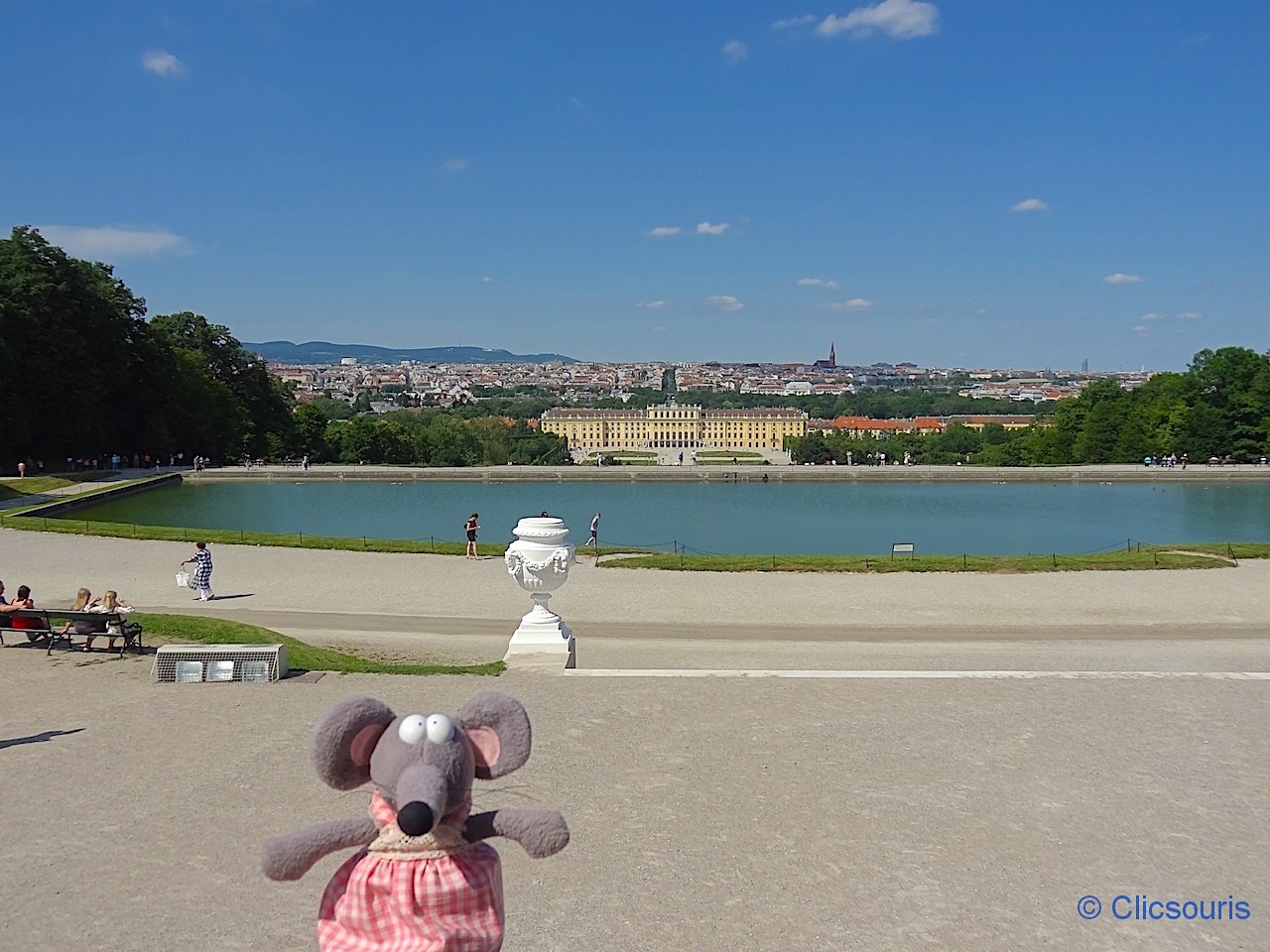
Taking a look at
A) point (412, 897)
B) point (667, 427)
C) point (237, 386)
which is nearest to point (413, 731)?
point (412, 897)

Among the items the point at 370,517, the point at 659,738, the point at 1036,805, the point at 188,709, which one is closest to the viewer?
the point at 1036,805

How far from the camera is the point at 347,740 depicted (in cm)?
238

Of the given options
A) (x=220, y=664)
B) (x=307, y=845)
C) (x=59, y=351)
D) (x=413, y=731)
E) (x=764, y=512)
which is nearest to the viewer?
(x=413, y=731)

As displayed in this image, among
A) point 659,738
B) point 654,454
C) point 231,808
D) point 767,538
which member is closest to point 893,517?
point 767,538

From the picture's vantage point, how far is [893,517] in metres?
30.9

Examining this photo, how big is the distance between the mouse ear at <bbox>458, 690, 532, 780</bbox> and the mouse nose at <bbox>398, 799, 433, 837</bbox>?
0.79ft

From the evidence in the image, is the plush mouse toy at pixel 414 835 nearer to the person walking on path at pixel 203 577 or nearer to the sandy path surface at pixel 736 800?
the sandy path surface at pixel 736 800

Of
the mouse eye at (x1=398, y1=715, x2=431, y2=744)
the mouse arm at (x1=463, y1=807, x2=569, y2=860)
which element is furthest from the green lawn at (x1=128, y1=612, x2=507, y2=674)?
the mouse eye at (x1=398, y1=715, x2=431, y2=744)

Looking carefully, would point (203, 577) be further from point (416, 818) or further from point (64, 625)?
point (416, 818)

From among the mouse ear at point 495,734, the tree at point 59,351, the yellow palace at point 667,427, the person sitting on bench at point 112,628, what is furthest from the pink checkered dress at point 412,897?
the yellow palace at point 667,427

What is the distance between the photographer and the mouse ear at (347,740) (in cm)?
237

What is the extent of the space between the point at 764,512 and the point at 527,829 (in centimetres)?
3069

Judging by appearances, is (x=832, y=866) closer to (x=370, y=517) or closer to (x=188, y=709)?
(x=188, y=709)

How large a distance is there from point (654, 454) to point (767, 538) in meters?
72.7
